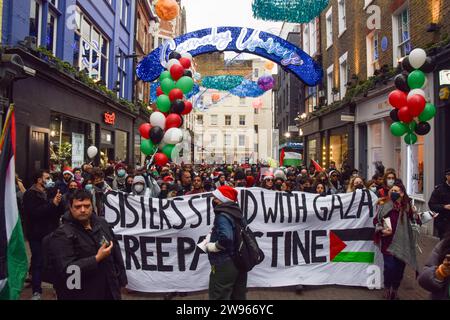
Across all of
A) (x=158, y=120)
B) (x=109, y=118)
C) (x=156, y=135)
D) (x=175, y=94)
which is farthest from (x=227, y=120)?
(x=156, y=135)

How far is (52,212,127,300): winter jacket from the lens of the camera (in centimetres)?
318

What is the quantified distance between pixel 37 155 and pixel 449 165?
10.6 m

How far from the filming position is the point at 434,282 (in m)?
2.77

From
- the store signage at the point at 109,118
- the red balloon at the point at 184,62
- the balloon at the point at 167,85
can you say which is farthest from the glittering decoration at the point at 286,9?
the store signage at the point at 109,118

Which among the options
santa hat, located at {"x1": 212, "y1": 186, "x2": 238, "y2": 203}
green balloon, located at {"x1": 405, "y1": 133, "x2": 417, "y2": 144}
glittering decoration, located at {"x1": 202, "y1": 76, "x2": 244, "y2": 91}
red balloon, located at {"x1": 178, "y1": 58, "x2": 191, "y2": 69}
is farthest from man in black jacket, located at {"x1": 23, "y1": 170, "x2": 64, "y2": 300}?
glittering decoration, located at {"x1": 202, "y1": 76, "x2": 244, "y2": 91}

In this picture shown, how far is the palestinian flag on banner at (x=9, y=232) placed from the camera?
3.08 metres

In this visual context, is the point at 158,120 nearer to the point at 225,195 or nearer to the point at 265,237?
the point at 265,237

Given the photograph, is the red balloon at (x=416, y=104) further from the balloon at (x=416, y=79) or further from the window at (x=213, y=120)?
the window at (x=213, y=120)

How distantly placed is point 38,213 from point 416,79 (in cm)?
782

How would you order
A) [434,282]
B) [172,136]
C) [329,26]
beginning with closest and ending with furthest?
[434,282]
[172,136]
[329,26]

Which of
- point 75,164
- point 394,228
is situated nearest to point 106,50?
point 75,164

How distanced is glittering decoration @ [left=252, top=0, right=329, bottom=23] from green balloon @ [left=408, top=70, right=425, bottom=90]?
4535 millimetres

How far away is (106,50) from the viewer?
1803 centimetres

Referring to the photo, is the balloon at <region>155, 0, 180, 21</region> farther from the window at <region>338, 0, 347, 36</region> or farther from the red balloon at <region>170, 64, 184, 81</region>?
the window at <region>338, 0, 347, 36</region>
